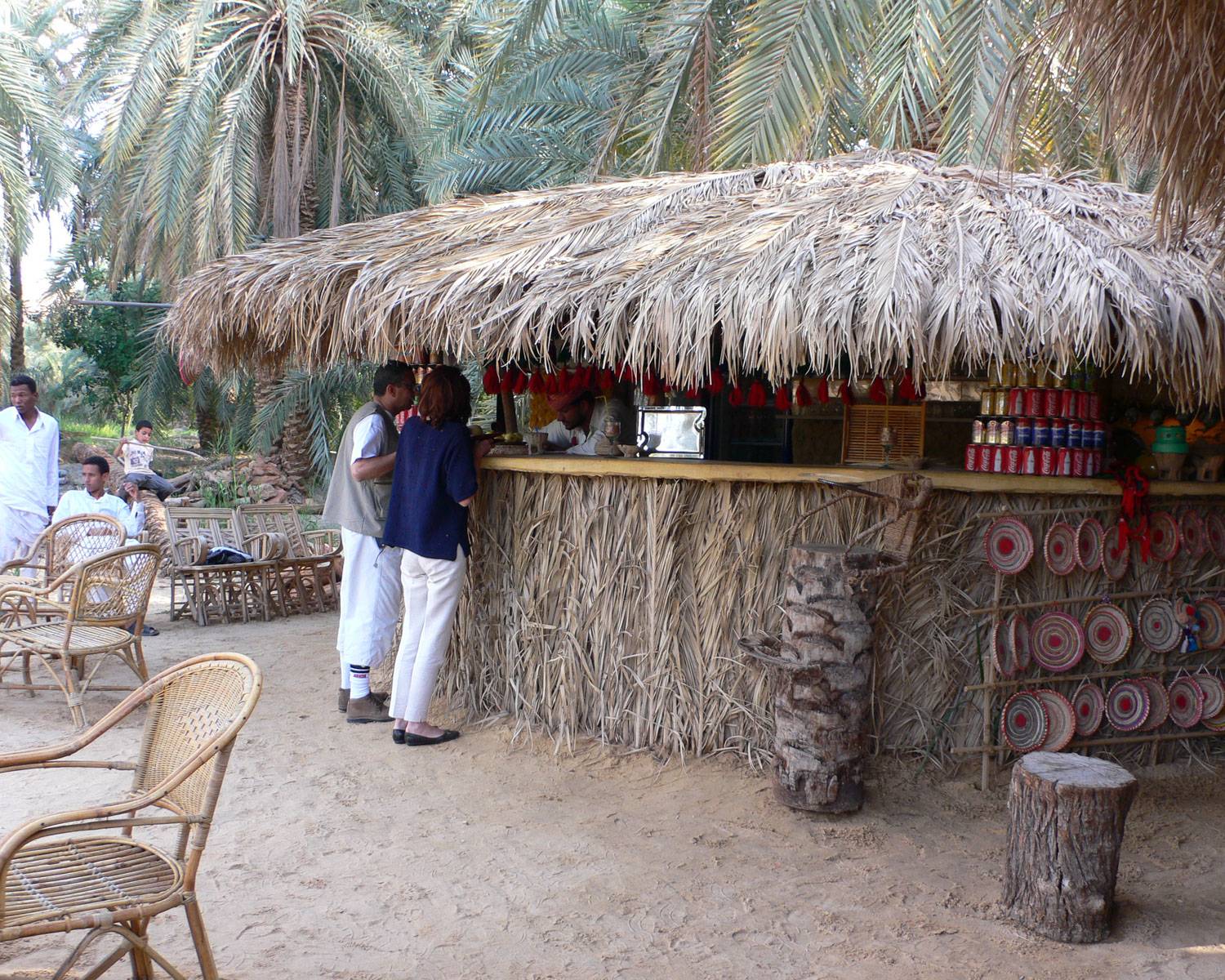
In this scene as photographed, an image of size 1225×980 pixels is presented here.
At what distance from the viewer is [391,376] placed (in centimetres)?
519

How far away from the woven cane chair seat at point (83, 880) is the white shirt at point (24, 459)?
482 centimetres

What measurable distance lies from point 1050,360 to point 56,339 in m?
18.9

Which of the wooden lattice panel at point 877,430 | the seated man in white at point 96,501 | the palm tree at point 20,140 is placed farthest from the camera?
the palm tree at point 20,140

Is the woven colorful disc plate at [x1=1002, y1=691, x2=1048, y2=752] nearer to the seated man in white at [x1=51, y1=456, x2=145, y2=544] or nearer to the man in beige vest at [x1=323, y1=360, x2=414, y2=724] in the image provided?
the man in beige vest at [x1=323, y1=360, x2=414, y2=724]

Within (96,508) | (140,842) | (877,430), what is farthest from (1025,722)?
(96,508)

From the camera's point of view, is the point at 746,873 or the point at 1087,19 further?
the point at 746,873

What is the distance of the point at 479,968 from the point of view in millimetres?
2930

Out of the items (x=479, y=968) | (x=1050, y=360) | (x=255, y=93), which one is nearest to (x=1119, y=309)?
(x=1050, y=360)

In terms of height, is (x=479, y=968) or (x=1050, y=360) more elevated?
(x=1050, y=360)

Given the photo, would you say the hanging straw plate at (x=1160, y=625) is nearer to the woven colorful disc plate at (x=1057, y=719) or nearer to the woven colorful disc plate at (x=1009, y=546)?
the woven colorful disc plate at (x=1057, y=719)

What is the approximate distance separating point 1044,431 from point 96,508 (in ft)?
18.4

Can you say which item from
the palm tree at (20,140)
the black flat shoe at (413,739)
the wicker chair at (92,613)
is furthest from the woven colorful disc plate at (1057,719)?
the palm tree at (20,140)

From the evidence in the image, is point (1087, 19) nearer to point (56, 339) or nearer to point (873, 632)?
point (873, 632)

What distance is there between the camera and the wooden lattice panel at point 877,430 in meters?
5.33
